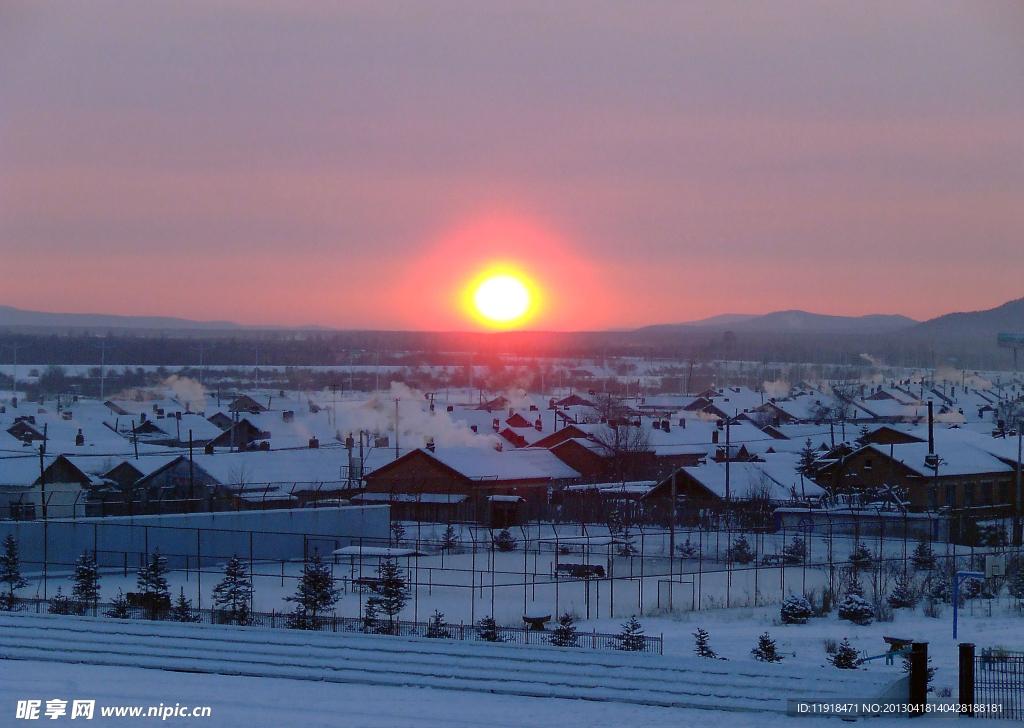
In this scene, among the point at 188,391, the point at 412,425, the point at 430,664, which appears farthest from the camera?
the point at 188,391

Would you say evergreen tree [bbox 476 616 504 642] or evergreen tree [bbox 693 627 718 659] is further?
evergreen tree [bbox 476 616 504 642]

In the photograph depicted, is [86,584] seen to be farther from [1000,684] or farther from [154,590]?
[1000,684]

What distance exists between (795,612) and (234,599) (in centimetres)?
1096

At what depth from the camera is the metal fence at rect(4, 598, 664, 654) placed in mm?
18547

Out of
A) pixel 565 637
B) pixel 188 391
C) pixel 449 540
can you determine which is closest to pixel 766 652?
pixel 565 637

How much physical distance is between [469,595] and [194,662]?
9.36 metres

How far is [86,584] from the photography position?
73.3ft

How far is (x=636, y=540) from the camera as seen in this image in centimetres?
3259

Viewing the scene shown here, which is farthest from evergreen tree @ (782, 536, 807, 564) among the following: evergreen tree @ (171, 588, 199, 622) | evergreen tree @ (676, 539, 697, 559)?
evergreen tree @ (171, 588, 199, 622)

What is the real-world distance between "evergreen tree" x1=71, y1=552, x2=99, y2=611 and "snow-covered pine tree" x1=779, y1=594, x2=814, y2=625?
44.4ft

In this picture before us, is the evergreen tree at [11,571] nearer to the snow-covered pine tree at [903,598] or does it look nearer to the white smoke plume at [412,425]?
the snow-covered pine tree at [903,598]

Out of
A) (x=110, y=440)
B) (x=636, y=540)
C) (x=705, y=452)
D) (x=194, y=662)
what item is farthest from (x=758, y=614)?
(x=110, y=440)

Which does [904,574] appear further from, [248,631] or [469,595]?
[248,631]

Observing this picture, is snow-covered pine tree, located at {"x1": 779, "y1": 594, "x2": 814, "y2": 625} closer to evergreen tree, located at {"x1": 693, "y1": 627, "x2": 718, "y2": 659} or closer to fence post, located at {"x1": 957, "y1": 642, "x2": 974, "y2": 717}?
evergreen tree, located at {"x1": 693, "y1": 627, "x2": 718, "y2": 659}
